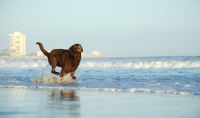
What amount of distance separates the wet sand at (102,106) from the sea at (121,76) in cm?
201

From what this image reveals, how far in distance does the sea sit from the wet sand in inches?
79.0

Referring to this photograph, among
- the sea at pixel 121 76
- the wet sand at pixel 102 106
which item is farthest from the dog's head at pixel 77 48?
the wet sand at pixel 102 106

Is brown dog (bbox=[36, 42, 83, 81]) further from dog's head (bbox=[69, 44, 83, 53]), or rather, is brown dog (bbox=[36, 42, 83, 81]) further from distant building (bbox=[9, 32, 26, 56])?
distant building (bbox=[9, 32, 26, 56])

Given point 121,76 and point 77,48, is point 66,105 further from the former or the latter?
point 121,76

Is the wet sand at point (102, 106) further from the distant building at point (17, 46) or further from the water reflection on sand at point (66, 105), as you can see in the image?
the distant building at point (17, 46)

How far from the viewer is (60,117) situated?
7555 millimetres

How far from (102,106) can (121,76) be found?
1098cm

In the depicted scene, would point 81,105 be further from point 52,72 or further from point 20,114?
point 52,72

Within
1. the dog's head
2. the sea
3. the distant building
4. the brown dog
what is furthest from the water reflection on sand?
the distant building

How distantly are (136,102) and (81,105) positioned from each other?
123cm

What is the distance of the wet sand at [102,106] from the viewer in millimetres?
7869

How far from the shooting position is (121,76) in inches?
788

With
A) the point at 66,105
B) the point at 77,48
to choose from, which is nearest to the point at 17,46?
the point at 77,48

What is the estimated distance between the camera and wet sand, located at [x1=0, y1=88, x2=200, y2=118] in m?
7.87
